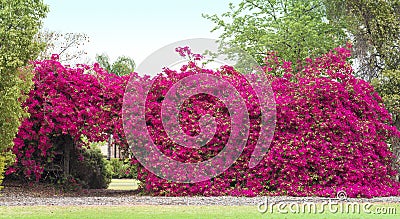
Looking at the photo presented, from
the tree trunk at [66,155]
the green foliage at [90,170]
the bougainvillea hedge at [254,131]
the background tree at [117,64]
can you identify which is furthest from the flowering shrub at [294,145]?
the background tree at [117,64]

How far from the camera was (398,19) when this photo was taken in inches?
570

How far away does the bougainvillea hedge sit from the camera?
39.4ft

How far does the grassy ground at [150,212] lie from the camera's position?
8141 mm

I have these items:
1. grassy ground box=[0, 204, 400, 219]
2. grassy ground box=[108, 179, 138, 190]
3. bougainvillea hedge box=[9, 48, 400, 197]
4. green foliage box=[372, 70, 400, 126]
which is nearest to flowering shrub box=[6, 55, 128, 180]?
bougainvillea hedge box=[9, 48, 400, 197]

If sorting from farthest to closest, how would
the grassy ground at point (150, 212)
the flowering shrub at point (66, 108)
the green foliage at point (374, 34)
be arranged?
the green foliage at point (374, 34) < the flowering shrub at point (66, 108) < the grassy ground at point (150, 212)

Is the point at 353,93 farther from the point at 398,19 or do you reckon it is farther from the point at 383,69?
the point at 398,19

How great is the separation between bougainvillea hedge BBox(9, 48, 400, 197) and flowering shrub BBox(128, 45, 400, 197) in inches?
0.9

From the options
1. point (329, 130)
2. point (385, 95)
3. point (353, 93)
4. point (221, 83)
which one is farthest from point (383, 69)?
point (221, 83)

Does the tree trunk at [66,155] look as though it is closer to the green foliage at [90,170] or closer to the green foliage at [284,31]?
the green foliage at [90,170]

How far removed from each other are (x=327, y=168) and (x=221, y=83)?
3.05m

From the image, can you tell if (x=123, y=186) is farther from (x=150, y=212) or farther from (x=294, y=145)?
(x=150, y=212)

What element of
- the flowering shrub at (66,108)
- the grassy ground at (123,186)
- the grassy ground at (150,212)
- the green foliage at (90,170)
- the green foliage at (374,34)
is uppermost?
the green foliage at (374,34)

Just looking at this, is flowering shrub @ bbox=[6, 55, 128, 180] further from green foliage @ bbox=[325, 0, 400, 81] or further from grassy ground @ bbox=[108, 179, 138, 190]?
green foliage @ bbox=[325, 0, 400, 81]

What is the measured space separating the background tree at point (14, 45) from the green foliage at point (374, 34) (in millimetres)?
8513
